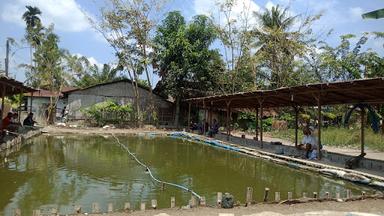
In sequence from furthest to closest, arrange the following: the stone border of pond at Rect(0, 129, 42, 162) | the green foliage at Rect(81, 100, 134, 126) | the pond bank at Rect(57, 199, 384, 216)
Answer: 1. the green foliage at Rect(81, 100, 134, 126)
2. the stone border of pond at Rect(0, 129, 42, 162)
3. the pond bank at Rect(57, 199, 384, 216)

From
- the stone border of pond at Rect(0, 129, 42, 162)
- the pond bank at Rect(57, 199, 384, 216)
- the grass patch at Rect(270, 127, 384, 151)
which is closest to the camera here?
the pond bank at Rect(57, 199, 384, 216)

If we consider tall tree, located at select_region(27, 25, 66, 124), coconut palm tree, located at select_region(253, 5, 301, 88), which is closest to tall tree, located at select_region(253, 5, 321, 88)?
coconut palm tree, located at select_region(253, 5, 301, 88)

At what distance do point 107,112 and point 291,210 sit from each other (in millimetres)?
27269

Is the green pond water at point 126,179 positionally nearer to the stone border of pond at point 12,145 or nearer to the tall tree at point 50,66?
the stone border of pond at point 12,145

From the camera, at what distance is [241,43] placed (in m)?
34.6

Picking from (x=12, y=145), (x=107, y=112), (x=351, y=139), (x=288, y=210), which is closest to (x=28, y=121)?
(x=107, y=112)

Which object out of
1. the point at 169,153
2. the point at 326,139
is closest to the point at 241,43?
the point at 326,139

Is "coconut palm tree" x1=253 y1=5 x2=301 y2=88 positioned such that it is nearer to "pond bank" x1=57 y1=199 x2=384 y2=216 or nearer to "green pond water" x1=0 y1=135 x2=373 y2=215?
"green pond water" x1=0 y1=135 x2=373 y2=215

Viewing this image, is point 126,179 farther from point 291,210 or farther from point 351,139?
point 351,139

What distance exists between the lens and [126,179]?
11.1 meters

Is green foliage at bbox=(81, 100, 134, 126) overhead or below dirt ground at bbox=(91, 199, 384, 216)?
overhead

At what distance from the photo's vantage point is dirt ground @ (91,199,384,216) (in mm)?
7125

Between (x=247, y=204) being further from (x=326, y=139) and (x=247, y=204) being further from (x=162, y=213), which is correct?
(x=326, y=139)

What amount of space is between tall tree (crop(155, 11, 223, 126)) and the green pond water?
17.2 meters
